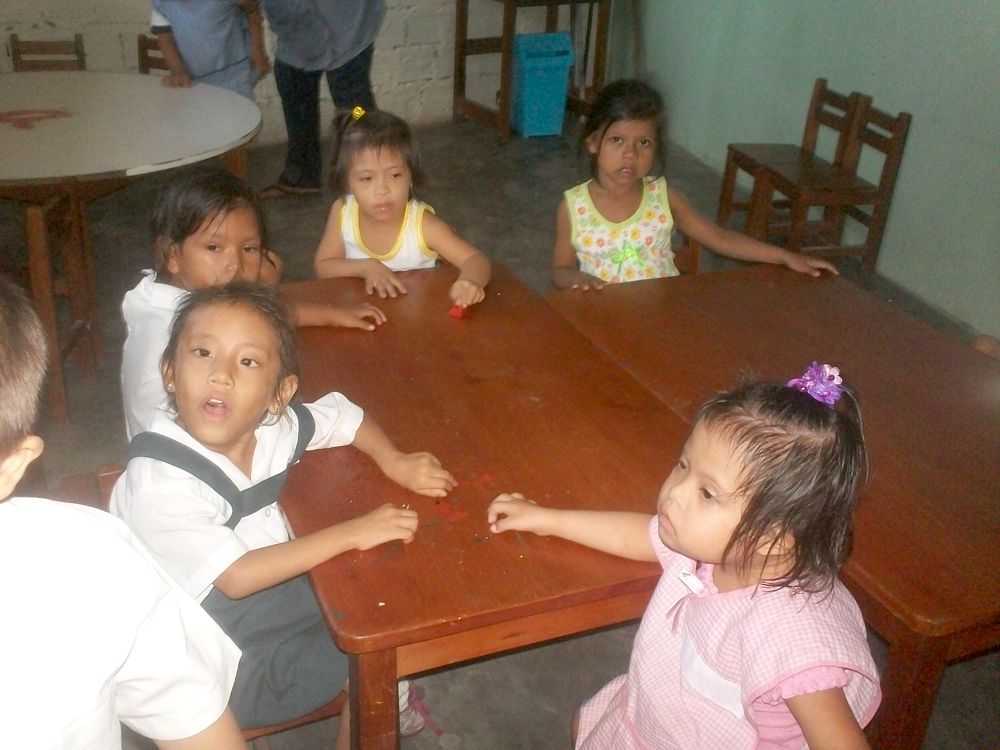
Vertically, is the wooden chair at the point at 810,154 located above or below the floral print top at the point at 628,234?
below

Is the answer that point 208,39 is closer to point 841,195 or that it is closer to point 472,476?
point 841,195

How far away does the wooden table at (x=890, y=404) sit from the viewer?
116 centimetres

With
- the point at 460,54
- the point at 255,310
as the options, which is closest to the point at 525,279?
the point at 460,54

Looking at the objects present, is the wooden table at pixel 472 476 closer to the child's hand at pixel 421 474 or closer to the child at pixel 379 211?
the child's hand at pixel 421 474

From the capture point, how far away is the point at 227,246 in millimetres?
1812

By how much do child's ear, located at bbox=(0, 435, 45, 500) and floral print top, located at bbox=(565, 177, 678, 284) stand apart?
6.17ft

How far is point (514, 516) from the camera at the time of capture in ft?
3.96

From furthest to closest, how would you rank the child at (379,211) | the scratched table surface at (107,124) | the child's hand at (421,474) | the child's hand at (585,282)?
the scratched table surface at (107,124)
the child at (379,211)
the child's hand at (585,282)
the child's hand at (421,474)

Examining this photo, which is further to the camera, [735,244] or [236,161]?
[236,161]

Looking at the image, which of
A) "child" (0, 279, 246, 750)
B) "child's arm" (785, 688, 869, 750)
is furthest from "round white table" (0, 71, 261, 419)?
"child's arm" (785, 688, 869, 750)

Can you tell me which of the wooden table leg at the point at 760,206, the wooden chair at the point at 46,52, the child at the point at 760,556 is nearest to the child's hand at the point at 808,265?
the child at the point at 760,556

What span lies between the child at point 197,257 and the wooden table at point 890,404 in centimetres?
51

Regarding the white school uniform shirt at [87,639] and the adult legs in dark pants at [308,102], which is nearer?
the white school uniform shirt at [87,639]

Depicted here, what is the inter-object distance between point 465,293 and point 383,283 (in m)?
0.18
